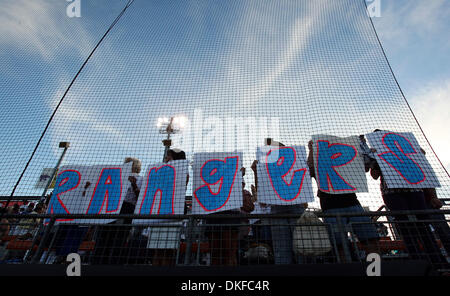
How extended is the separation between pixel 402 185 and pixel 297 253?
179 cm

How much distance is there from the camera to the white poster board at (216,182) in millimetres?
3154

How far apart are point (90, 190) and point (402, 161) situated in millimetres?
4527

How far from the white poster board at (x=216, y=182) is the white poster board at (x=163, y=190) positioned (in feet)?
0.66

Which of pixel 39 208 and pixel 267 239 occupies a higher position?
pixel 39 208

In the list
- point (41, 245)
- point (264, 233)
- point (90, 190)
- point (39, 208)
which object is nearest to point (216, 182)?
point (264, 233)

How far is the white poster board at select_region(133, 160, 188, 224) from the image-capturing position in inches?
127

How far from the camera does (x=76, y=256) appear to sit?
167 cm

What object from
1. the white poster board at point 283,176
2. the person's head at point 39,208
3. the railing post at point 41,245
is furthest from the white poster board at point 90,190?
the white poster board at point 283,176

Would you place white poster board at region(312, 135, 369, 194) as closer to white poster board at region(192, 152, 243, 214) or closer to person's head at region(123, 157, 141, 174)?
white poster board at region(192, 152, 243, 214)

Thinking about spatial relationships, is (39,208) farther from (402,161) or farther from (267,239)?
(402,161)

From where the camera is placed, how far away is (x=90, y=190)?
3465 mm

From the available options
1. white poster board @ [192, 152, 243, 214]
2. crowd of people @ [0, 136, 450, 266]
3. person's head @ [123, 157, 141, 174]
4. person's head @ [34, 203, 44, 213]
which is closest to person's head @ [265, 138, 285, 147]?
crowd of people @ [0, 136, 450, 266]

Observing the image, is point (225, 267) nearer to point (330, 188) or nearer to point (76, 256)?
point (76, 256)
